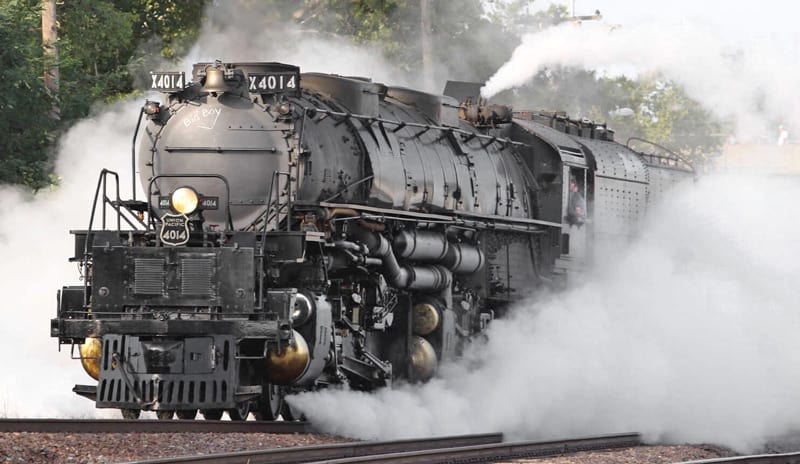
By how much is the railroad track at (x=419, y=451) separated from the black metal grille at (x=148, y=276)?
84.5 inches

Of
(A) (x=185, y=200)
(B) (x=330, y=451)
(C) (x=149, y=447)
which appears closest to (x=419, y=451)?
(B) (x=330, y=451)

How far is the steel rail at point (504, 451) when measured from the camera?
33.8ft

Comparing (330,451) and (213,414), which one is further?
(213,414)

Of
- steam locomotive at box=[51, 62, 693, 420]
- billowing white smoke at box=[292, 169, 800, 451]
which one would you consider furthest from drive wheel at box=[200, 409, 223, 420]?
billowing white smoke at box=[292, 169, 800, 451]

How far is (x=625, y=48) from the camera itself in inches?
870

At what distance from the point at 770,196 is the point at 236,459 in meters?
11.3

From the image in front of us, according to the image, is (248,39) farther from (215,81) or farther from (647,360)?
(647,360)

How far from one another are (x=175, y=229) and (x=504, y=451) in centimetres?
356

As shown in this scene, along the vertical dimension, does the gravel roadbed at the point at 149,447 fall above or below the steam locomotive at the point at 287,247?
below

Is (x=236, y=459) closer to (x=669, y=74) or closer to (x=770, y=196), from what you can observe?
(x=770, y=196)

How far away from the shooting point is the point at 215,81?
12578mm

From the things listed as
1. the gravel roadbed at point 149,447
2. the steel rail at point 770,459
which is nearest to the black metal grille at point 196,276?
the gravel roadbed at point 149,447

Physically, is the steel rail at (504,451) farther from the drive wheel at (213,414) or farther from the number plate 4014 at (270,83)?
the number plate 4014 at (270,83)

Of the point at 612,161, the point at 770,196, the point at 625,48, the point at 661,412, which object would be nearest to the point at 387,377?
the point at 661,412
